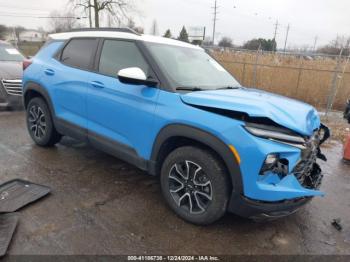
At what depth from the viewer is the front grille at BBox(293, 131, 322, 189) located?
2.73 metres

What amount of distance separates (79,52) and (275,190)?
3.08m

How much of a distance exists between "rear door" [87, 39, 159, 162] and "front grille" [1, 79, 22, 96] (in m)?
4.29

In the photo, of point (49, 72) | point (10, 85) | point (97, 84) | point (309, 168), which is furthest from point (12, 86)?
point (309, 168)

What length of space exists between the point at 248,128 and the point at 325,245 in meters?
1.40

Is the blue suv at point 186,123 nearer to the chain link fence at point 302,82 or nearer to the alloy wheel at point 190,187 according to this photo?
the alloy wheel at point 190,187

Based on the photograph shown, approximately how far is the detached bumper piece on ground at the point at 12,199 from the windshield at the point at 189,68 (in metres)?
1.94

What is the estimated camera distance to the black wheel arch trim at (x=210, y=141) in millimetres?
2580

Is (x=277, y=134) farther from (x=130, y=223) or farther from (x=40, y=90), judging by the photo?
(x=40, y=90)

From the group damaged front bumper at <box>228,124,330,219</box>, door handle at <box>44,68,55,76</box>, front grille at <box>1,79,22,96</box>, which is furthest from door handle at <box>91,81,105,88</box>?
front grille at <box>1,79,22,96</box>

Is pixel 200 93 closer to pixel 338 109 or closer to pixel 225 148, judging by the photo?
pixel 225 148

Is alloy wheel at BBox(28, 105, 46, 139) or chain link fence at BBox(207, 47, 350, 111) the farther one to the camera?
chain link fence at BBox(207, 47, 350, 111)

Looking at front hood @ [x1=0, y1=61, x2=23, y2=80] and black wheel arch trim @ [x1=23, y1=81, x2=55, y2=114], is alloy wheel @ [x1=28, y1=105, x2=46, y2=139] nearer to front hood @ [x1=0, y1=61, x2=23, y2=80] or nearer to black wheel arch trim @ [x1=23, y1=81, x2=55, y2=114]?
black wheel arch trim @ [x1=23, y1=81, x2=55, y2=114]

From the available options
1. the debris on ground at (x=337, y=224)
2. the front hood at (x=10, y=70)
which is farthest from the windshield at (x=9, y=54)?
the debris on ground at (x=337, y=224)

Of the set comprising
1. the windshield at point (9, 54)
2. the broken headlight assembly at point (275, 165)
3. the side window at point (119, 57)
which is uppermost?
the side window at point (119, 57)
